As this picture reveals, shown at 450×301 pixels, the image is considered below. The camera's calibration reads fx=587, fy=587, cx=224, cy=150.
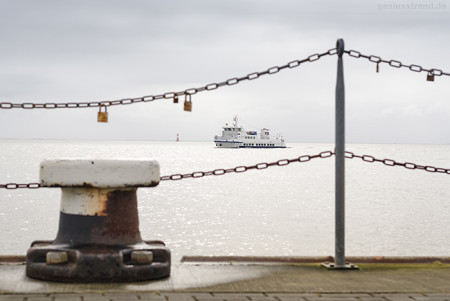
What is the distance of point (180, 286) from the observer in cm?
415

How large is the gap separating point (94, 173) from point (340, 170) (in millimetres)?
1993

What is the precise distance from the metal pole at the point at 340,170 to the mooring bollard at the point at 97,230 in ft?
4.86

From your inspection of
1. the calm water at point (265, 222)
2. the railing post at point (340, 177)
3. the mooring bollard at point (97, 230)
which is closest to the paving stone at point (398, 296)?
the railing post at point (340, 177)

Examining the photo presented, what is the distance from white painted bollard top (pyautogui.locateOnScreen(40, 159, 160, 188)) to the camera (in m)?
4.27

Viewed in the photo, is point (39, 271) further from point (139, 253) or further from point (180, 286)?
point (180, 286)

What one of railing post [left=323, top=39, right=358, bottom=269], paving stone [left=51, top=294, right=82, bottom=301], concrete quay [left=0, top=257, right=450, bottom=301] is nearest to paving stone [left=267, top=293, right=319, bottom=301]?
concrete quay [left=0, top=257, right=450, bottom=301]

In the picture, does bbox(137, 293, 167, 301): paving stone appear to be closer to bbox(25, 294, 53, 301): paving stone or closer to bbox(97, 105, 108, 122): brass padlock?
bbox(25, 294, 53, 301): paving stone

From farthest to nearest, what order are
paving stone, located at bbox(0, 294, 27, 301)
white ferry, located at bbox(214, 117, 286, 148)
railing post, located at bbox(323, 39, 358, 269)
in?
1. white ferry, located at bbox(214, 117, 286, 148)
2. railing post, located at bbox(323, 39, 358, 269)
3. paving stone, located at bbox(0, 294, 27, 301)

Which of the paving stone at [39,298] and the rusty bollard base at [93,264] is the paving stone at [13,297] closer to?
the paving stone at [39,298]

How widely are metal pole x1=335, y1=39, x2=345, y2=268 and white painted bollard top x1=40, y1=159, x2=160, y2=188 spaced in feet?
5.36

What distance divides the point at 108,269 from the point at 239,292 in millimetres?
971

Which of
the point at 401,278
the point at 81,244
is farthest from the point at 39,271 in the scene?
the point at 401,278

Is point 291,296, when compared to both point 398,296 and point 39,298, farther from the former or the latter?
point 39,298

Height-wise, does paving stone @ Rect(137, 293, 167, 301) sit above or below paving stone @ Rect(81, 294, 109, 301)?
below
